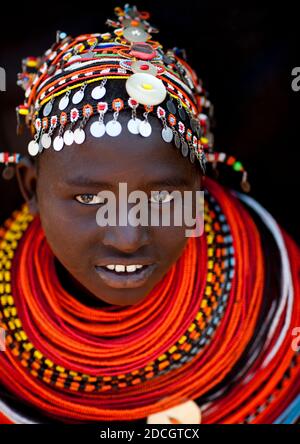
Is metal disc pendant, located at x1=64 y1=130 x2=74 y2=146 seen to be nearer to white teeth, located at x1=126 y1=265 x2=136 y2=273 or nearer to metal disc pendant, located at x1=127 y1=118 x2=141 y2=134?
metal disc pendant, located at x1=127 y1=118 x2=141 y2=134

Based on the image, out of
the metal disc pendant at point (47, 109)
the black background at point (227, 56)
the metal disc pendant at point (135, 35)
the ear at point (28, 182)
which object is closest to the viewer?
the metal disc pendant at point (47, 109)

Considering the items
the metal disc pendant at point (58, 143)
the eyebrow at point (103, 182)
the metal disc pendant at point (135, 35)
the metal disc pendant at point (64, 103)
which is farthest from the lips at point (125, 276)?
the metal disc pendant at point (135, 35)

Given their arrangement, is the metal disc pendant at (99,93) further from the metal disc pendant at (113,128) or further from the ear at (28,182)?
the ear at (28,182)

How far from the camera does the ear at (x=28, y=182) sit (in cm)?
208

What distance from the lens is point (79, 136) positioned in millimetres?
1736

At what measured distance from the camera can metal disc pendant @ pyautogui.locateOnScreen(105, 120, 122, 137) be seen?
1.72 m

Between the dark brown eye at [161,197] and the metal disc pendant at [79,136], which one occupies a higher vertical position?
the metal disc pendant at [79,136]

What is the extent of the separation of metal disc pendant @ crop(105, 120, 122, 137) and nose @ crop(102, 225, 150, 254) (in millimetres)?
250

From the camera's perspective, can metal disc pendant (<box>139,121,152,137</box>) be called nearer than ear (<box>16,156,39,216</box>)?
Yes

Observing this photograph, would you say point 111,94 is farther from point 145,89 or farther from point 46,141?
point 46,141

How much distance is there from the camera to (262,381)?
221 cm

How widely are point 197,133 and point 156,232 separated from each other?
1.04 feet

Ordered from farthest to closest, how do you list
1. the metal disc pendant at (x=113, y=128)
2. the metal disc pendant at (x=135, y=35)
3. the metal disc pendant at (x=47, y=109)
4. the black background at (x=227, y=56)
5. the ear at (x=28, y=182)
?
the black background at (x=227, y=56), the ear at (x=28, y=182), the metal disc pendant at (x=135, y=35), the metal disc pendant at (x=47, y=109), the metal disc pendant at (x=113, y=128)

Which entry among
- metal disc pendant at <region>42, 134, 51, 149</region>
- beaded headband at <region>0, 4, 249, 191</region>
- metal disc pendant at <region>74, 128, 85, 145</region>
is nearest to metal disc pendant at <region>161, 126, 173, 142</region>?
beaded headband at <region>0, 4, 249, 191</region>
